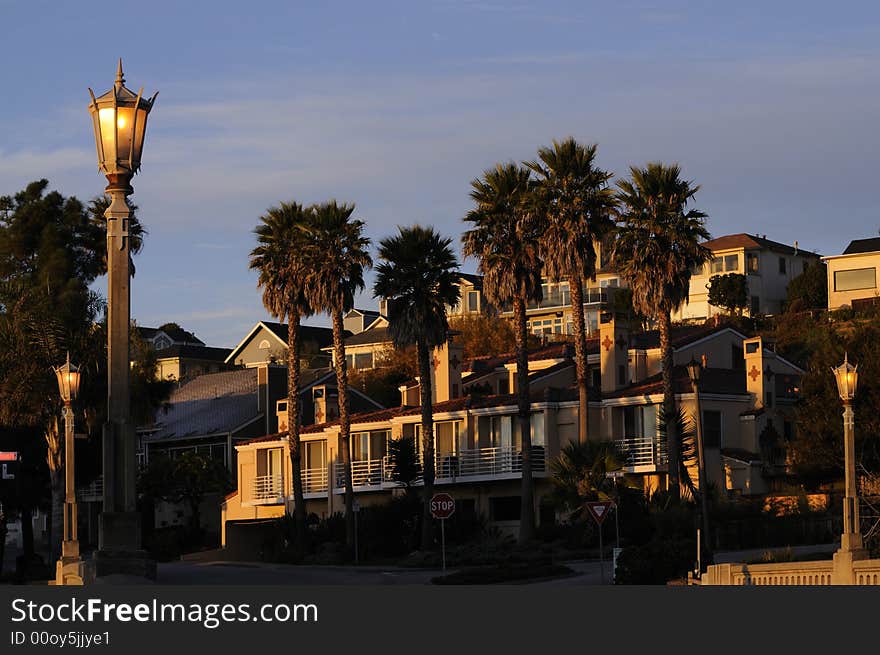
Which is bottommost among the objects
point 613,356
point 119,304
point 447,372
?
point 119,304

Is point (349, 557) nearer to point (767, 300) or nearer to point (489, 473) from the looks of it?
point (489, 473)

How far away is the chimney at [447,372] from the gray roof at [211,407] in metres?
18.5

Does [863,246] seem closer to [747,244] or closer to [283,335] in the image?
[747,244]

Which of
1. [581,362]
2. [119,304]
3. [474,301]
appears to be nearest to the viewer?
[119,304]

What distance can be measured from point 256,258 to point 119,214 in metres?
54.9

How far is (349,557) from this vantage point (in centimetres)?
6319

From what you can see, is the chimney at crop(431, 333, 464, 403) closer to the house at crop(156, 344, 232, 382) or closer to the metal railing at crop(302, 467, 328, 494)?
the metal railing at crop(302, 467, 328, 494)

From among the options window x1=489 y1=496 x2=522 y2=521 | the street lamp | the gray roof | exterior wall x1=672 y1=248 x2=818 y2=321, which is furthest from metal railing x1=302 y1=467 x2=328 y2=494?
exterior wall x1=672 y1=248 x2=818 y2=321

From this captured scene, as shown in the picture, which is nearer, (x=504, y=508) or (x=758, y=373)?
(x=758, y=373)

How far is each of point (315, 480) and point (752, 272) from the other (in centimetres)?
5515

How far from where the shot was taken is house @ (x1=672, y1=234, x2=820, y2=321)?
390ft

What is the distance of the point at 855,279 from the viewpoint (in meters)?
108

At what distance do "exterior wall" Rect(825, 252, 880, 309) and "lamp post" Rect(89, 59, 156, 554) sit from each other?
97637 millimetres

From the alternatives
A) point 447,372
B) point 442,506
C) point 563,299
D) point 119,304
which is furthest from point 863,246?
point 119,304
